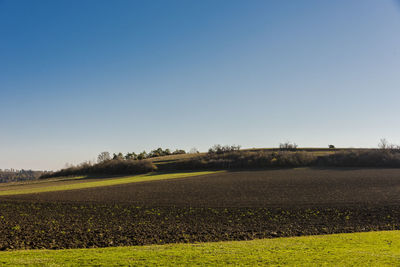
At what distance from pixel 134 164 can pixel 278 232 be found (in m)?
61.7

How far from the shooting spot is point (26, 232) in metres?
17.4

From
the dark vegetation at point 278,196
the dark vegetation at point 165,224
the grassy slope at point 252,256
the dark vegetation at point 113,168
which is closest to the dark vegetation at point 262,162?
the dark vegetation at point 113,168

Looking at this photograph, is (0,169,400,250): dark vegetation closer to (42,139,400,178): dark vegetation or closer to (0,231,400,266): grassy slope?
(0,231,400,266): grassy slope

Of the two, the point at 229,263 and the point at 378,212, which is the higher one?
the point at 229,263

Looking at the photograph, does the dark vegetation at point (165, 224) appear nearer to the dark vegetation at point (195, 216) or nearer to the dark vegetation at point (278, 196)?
the dark vegetation at point (195, 216)

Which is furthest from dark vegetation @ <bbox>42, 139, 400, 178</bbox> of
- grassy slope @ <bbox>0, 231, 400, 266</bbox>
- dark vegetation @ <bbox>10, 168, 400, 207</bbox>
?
grassy slope @ <bbox>0, 231, 400, 266</bbox>

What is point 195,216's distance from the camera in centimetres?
2252

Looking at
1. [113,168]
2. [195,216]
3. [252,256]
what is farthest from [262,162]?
[252,256]

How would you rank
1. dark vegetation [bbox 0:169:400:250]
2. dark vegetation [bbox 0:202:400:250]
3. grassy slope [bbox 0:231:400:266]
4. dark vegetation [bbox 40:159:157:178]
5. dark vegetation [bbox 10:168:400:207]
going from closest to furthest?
grassy slope [bbox 0:231:400:266] → dark vegetation [bbox 0:202:400:250] → dark vegetation [bbox 0:169:400:250] → dark vegetation [bbox 10:168:400:207] → dark vegetation [bbox 40:159:157:178]

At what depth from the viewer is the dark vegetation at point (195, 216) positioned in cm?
1623

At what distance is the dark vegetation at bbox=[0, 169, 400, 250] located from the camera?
16.2 metres

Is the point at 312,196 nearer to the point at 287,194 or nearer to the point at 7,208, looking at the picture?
the point at 287,194

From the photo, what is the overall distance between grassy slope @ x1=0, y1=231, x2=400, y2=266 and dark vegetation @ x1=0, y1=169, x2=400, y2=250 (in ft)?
12.0

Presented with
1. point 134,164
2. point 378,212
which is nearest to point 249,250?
point 378,212
